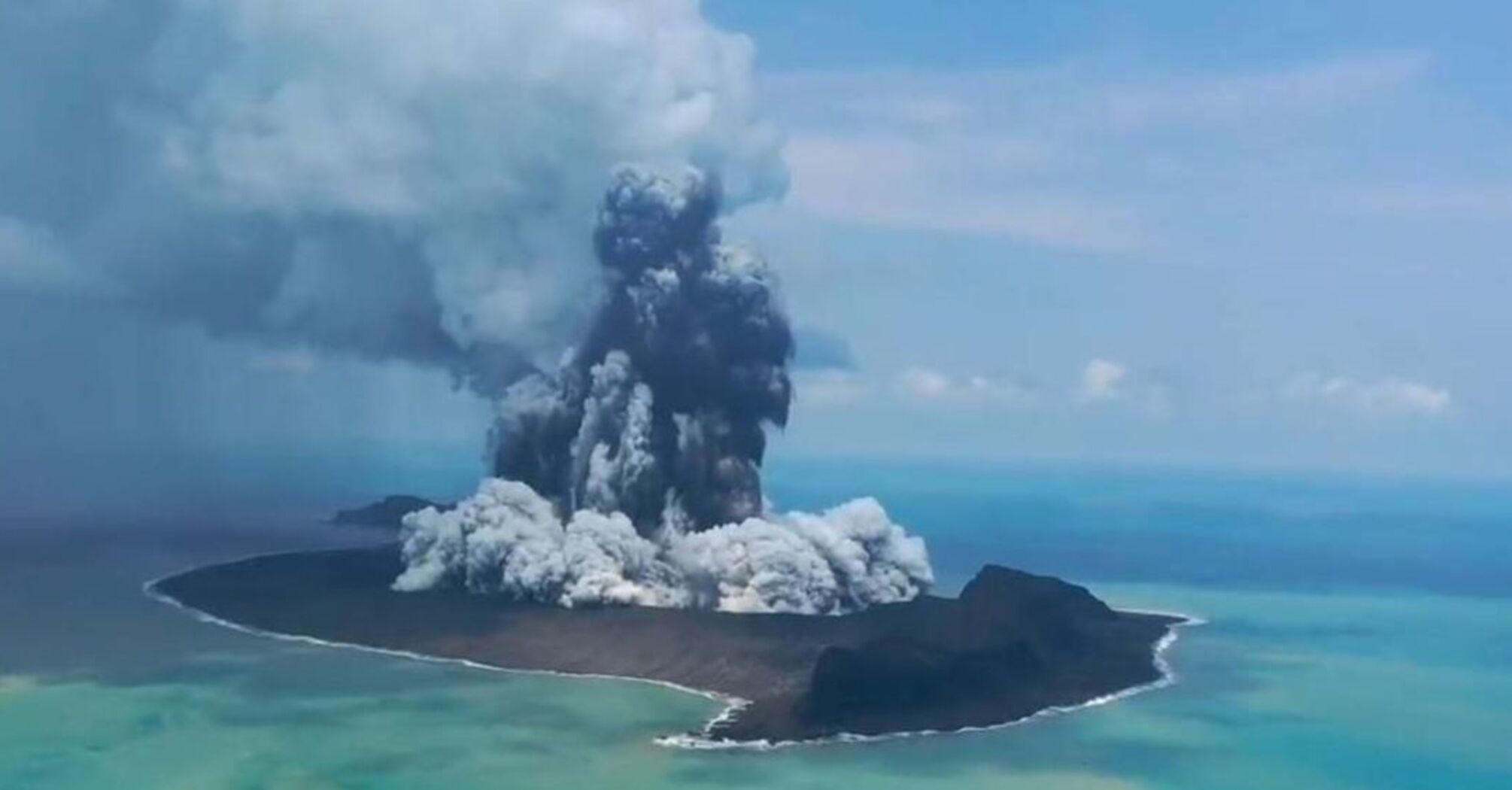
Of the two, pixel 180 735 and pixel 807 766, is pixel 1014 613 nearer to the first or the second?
pixel 807 766

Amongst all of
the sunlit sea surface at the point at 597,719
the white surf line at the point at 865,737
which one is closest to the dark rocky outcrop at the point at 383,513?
the sunlit sea surface at the point at 597,719

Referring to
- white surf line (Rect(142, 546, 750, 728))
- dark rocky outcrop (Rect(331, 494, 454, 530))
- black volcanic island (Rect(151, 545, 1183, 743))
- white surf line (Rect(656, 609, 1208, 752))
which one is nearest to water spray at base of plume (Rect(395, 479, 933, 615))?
black volcanic island (Rect(151, 545, 1183, 743))

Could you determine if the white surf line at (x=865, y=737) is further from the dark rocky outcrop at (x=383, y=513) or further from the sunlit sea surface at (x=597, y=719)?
the dark rocky outcrop at (x=383, y=513)

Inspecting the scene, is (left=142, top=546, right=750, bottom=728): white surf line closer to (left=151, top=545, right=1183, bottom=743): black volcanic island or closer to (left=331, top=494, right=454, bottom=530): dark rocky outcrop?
(left=151, top=545, right=1183, bottom=743): black volcanic island

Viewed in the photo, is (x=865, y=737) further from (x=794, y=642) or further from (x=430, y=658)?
(x=430, y=658)

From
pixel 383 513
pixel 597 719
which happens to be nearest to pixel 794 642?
pixel 597 719

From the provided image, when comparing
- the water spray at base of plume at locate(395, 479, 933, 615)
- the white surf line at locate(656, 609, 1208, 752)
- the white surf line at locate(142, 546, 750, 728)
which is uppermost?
the water spray at base of plume at locate(395, 479, 933, 615)

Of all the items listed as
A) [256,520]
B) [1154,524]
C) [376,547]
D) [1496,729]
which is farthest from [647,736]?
[1154,524]

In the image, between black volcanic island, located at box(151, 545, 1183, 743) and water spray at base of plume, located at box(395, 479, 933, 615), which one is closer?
black volcanic island, located at box(151, 545, 1183, 743)
